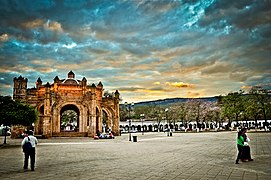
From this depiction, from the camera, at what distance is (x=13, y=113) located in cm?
2422

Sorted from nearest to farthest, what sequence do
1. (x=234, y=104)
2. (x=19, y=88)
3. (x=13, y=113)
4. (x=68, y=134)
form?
(x=13, y=113), (x=68, y=134), (x=19, y=88), (x=234, y=104)

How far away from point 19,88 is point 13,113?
68.8ft

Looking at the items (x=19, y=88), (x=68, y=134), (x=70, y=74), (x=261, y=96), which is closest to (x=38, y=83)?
(x=19, y=88)

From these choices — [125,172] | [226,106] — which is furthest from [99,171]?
[226,106]

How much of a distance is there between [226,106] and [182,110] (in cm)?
1767

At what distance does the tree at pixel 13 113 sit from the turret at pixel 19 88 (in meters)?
18.9

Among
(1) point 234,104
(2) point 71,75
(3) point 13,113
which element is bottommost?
(3) point 13,113

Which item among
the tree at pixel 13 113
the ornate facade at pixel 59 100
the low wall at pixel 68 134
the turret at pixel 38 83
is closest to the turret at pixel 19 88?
the ornate facade at pixel 59 100

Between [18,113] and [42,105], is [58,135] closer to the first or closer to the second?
[42,105]

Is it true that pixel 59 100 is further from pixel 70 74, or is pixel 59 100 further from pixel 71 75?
pixel 70 74

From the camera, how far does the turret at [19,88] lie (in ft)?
142

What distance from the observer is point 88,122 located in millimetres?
42969

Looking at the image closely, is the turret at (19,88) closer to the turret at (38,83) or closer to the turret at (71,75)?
the turret at (38,83)

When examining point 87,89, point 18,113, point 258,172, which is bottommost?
point 258,172
